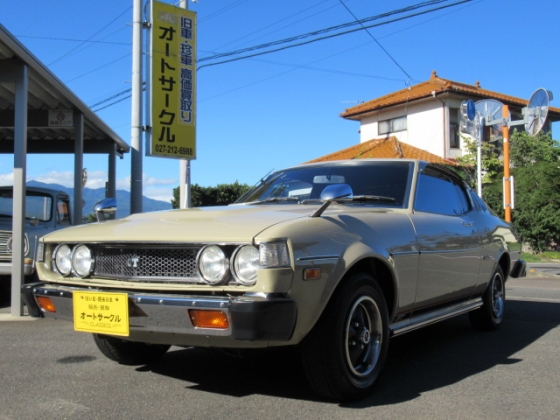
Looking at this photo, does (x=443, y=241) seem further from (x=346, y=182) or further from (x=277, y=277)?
(x=277, y=277)

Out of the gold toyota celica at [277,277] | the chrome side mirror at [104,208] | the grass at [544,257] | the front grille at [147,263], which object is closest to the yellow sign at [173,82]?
the chrome side mirror at [104,208]

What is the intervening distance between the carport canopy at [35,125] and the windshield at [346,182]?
338 cm

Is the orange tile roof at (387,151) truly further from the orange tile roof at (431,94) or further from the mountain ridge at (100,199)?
the mountain ridge at (100,199)

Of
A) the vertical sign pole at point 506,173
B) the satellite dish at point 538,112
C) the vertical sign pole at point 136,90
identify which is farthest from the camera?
the satellite dish at point 538,112

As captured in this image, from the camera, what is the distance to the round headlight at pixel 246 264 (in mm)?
2975

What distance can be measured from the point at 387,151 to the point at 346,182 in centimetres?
2147

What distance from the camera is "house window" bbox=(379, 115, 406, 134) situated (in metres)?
28.0

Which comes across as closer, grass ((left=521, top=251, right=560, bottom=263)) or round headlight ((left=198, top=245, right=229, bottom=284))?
round headlight ((left=198, top=245, right=229, bottom=284))

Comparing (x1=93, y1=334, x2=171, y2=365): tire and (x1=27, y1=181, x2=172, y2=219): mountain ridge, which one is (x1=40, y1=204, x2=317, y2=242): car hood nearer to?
(x1=93, y1=334, x2=171, y2=365): tire

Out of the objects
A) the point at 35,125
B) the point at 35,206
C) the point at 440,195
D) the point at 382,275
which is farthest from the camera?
the point at 35,125

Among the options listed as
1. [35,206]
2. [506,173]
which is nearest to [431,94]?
[506,173]

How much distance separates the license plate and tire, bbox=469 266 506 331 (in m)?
3.61

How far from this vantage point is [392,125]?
28.4 meters

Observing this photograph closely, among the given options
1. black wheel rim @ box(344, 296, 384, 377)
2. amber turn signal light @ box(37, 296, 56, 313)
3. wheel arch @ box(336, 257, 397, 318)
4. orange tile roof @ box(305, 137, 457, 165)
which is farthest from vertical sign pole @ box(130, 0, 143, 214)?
orange tile roof @ box(305, 137, 457, 165)
